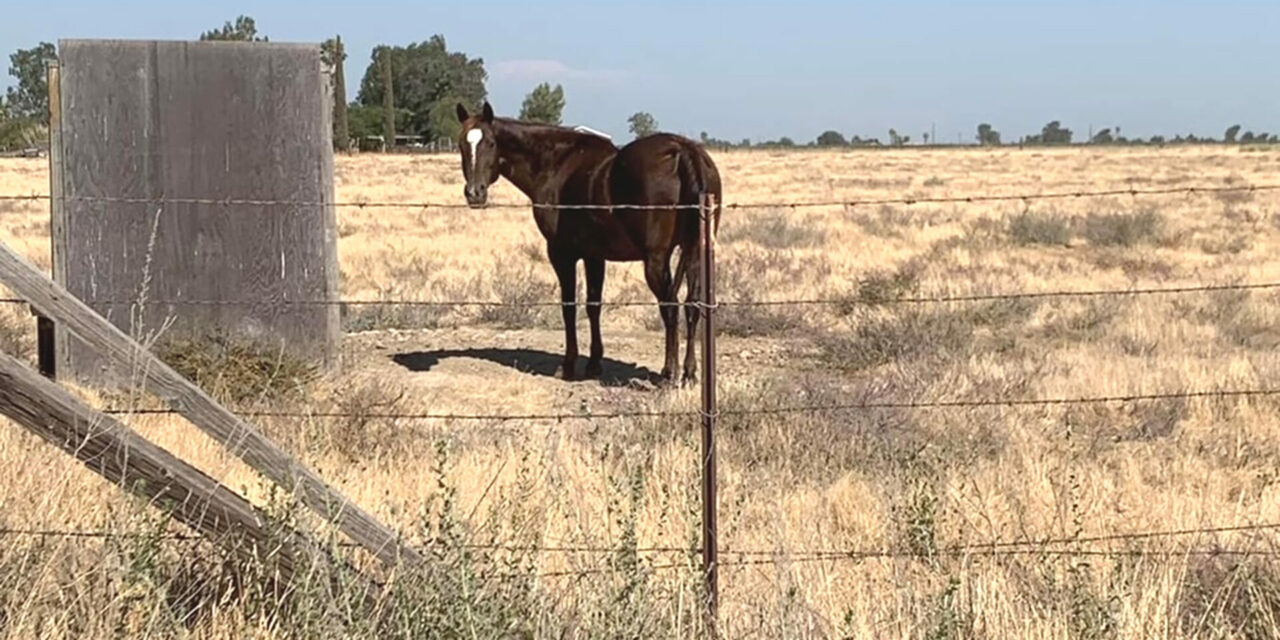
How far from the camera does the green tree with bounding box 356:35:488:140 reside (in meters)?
89.0

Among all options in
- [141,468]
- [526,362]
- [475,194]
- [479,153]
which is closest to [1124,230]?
[526,362]

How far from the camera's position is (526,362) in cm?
1073


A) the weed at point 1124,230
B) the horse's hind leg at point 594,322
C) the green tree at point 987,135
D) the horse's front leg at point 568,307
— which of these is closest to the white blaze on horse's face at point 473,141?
the horse's front leg at point 568,307

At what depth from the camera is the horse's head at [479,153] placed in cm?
992

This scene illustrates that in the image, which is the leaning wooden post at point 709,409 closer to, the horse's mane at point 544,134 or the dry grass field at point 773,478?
the dry grass field at point 773,478

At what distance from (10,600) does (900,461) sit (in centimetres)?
411

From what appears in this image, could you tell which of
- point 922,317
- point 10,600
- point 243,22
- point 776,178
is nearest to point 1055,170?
point 776,178

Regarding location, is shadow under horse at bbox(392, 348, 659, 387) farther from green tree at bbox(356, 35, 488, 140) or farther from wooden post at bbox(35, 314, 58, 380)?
green tree at bbox(356, 35, 488, 140)

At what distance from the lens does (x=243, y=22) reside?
366ft

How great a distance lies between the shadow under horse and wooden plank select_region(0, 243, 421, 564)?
19.0 ft

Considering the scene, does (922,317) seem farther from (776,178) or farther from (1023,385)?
(776,178)

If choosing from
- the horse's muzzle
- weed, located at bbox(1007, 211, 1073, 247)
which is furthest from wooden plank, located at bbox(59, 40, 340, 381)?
weed, located at bbox(1007, 211, 1073, 247)

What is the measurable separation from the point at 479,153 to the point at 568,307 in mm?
1273

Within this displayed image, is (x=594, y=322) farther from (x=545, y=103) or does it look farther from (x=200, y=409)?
(x=545, y=103)
